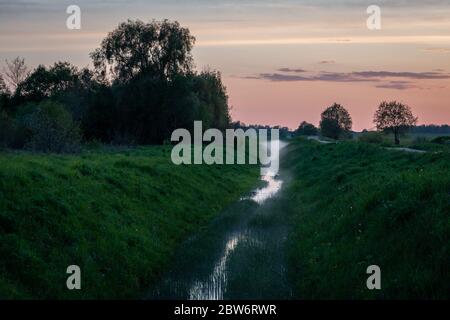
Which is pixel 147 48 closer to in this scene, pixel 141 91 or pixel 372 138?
pixel 141 91

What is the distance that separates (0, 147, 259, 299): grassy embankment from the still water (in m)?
0.73

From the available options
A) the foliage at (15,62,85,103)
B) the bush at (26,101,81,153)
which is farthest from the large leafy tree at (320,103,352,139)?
the bush at (26,101,81,153)

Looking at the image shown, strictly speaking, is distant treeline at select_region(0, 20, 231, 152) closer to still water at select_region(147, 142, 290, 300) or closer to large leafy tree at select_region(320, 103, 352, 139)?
still water at select_region(147, 142, 290, 300)

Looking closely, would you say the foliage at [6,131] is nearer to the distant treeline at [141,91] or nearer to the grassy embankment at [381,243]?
the distant treeline at [141,91]

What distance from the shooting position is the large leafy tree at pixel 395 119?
9344cm

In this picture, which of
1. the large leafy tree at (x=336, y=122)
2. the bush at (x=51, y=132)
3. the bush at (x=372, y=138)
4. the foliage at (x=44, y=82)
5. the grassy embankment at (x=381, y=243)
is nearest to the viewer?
the grassy embankment at (x=381, y=243)

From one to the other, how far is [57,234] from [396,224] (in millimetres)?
8700

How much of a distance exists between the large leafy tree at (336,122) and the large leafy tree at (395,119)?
119ft

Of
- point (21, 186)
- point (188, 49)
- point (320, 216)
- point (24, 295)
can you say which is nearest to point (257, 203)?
point (320, 216)

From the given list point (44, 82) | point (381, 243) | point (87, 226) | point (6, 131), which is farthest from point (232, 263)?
point (44, 82)

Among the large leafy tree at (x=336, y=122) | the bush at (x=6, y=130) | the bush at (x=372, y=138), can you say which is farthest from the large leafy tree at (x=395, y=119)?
the bush at (x=6, y=130)

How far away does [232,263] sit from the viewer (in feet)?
53.1

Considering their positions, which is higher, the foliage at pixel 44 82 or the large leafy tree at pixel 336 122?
the large leafy tree at pixel 336 122

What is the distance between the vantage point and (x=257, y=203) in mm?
28359
